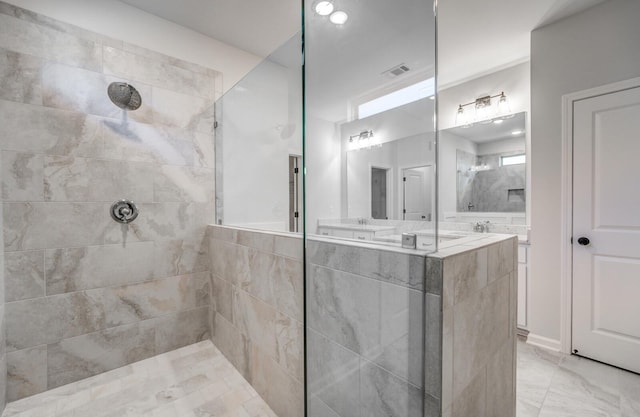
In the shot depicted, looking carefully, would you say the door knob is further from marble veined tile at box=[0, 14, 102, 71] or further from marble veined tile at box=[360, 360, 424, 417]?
marble veined tile at box=[0, 14, 102, 71]

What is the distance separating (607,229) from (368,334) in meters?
2.24

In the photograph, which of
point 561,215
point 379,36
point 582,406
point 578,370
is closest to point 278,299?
point 379,36

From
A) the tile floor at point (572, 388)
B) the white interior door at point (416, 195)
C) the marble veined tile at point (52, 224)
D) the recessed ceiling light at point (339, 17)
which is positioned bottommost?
the tile floor at point (572, 388)

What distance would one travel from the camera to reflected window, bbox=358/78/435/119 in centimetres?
97

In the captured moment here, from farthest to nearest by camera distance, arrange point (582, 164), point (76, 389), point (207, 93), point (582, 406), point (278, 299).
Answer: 1. point (207, 93)
2. point (582, 164)
3. point (76, 389)
4. point (582, 406)
5. point (278, 299)

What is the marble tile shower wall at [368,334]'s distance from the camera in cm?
81

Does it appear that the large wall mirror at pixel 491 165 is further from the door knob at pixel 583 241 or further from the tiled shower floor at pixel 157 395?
the tiled shower floor at pixel 157 395

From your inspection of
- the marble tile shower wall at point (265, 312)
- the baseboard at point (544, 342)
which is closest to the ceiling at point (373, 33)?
the marble tile shower wall at point (265, 312)

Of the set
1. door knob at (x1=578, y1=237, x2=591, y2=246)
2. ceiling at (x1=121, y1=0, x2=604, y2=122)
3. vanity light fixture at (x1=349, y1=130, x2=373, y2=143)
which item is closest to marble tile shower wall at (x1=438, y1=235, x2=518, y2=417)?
vanity light fixture at (x1=349, y1=130, x2=373, y2=143)

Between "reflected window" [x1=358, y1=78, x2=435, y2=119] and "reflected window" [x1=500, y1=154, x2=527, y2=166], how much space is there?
2.34m

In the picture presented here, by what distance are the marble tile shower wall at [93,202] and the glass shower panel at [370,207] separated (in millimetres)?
1528

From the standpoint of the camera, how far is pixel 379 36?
3.47 ft

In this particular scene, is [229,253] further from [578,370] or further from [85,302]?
[578,370]

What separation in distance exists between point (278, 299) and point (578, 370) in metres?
2.23
